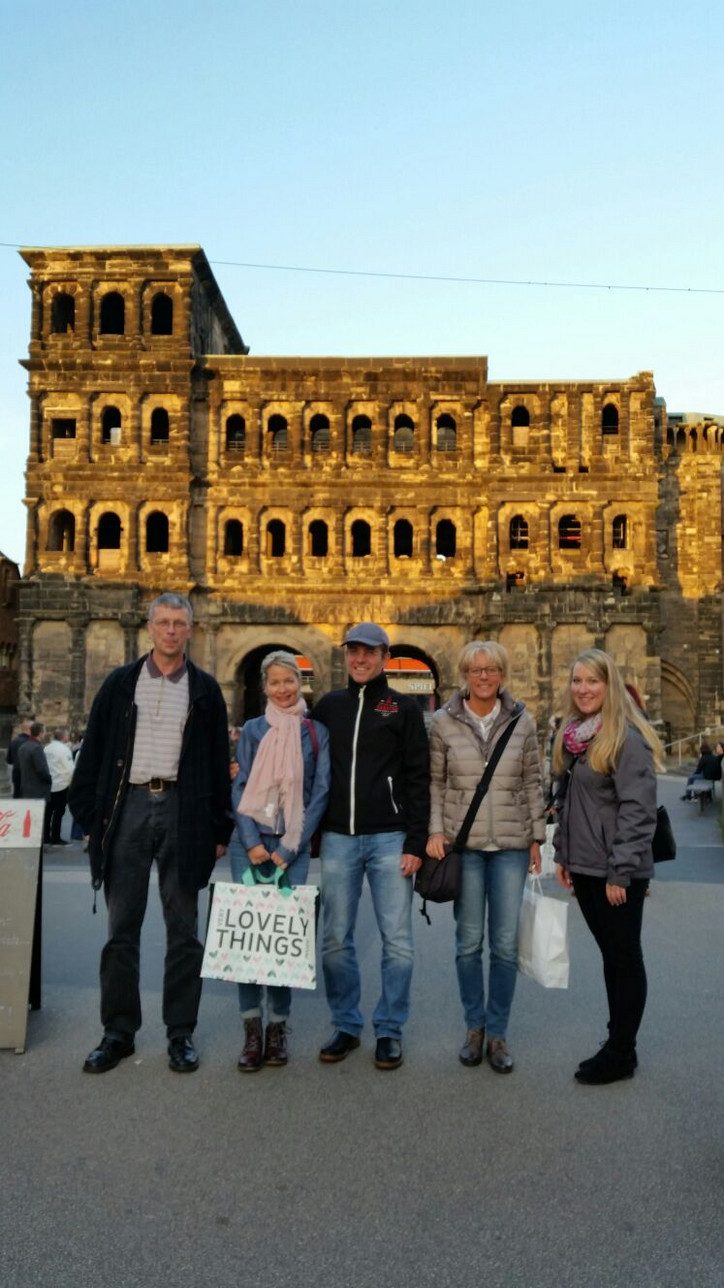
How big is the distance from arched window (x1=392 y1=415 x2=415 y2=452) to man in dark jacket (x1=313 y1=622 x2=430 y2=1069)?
88.0 feet

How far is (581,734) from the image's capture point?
4.70 metres

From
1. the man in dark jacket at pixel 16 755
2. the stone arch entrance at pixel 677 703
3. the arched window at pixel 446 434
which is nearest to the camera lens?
the man in dark jacket at pixel 16 755

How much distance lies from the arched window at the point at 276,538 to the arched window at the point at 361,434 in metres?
3.57

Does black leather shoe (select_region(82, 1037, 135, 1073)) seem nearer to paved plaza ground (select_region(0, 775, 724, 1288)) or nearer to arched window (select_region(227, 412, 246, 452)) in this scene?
paved plaza ground (select_region(0, 775, 724, 1288))

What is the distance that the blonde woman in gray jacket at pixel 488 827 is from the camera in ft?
15.2

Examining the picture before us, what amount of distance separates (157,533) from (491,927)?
28.2 meters

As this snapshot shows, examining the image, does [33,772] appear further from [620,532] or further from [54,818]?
[620,532]

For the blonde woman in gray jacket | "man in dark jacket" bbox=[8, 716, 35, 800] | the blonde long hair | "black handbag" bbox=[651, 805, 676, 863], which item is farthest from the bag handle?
"man in dark jacket" bbox=[8, 716, 35, 800]

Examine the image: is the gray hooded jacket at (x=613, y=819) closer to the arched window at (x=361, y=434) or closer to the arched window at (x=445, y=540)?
the arched window at (x=445, y=540)

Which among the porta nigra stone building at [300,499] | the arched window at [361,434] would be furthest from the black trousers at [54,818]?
the arched window at [361,434]

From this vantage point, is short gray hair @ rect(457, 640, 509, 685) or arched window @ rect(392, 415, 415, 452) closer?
short gray hair @ rect(457, 640, 509, 685)

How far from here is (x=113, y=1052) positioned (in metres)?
4.56

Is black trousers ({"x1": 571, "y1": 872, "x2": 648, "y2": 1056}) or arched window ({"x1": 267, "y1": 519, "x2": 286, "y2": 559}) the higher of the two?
arched window ({"x1": 267, "y1": 519, "x2": 286, "y2": 559})

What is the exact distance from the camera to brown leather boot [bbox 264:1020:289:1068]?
4.54m
